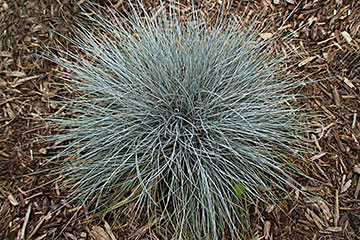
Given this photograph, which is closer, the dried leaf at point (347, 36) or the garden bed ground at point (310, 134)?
the garden bed ground at point (310, 134)

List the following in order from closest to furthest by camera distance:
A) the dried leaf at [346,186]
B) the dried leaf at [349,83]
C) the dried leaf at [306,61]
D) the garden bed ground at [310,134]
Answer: the garden bed ground at [310,134] → the dried leaf at [346,186] → the dried leaf at [349,83] → the dried leaf at [306,61]

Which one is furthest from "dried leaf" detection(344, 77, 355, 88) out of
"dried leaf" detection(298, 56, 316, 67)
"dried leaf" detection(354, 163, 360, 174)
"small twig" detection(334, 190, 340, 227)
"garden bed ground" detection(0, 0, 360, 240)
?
"small twig" detection(334, 190, 340, 227)

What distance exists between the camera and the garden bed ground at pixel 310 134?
2.05 meters

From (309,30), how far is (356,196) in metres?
1.56

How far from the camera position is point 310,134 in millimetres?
2367

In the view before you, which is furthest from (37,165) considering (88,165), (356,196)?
(356,196)

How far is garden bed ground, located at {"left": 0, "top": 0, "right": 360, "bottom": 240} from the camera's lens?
205cm

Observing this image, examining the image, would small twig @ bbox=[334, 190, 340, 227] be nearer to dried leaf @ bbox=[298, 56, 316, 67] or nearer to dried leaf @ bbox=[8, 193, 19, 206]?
dried leaf @ bbox=[298, 56, 316, 67]

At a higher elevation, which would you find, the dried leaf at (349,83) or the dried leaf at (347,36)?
the dried leaf at (347,36)

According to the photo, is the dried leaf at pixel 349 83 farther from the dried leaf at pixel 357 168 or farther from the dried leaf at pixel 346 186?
the dried leaf at pixel 346 186

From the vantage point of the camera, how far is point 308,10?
2.84 meters

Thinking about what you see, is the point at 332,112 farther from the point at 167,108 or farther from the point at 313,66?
the point at 167,108

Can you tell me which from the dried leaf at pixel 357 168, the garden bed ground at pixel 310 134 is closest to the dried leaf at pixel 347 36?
the garden bed ground at pixel 310 134

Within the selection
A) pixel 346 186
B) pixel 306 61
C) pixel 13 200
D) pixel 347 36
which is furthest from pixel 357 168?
pixel 13 200
